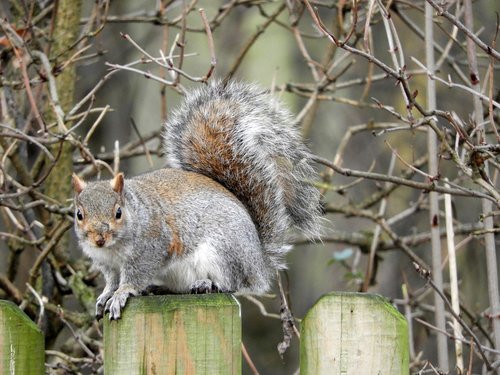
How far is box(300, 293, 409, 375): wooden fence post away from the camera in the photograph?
134 centimetres

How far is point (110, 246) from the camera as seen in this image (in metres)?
1.87

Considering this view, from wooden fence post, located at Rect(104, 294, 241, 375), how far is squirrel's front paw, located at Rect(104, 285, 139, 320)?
55mm

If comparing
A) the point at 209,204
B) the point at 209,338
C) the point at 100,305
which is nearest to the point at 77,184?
the point at 100,305

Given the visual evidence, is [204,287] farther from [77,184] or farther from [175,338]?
[175,338]

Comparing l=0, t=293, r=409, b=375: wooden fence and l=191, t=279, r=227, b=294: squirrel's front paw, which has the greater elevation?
l=191, t=279, r=227, b=294: squirrel's front paw

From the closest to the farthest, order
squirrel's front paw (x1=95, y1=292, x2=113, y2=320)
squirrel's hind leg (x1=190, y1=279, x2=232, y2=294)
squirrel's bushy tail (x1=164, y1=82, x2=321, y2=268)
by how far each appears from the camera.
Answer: squirrel's front paw (x1=95, y1=292, x2=113, y2=320)
squirrel's hind leg (x1=190, y1=279, x2=232, y2=294)
squirrel's bushy tail (x1=164, y1=82, x2=321, y2=268)

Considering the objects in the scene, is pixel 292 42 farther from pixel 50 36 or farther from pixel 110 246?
pixel 110 246

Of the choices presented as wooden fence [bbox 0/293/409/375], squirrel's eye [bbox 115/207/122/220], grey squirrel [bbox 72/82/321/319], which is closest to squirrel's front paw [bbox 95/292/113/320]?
grey squirrel [bbox 72/82/321/319]

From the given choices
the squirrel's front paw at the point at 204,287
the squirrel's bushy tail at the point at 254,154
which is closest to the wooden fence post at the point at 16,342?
the squirrel's front paw at the point at 204,287

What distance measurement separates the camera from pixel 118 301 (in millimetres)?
1536

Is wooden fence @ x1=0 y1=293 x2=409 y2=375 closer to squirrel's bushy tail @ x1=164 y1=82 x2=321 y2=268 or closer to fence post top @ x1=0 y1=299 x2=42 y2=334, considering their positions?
fence post top @ x1=0 y1=299 x2=42 y2=334

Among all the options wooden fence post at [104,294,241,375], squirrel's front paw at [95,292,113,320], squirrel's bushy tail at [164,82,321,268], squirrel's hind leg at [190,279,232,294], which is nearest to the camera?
wooden fence post at [104,294,241,375]

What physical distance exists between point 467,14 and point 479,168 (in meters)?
0.38

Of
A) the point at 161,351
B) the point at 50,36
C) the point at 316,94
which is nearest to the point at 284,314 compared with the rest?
the point at 161,351
